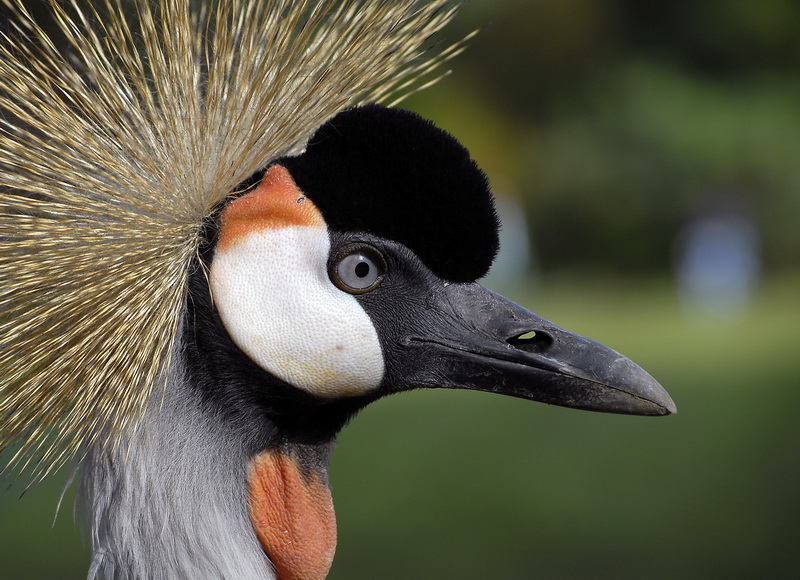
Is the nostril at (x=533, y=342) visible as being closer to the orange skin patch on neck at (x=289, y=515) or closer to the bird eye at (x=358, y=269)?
the bird eye at (x=358, y=269)

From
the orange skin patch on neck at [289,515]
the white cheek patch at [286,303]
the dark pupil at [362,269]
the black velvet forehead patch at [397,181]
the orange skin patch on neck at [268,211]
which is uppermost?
the black velvet forehead patch at [397,181]

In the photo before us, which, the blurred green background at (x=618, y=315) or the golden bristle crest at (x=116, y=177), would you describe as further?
the blurred green background at (x=618, y=315)

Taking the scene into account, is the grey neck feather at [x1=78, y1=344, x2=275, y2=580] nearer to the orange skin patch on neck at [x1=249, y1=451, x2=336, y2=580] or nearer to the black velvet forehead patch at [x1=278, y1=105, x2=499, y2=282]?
the orange skin patch on neck at [x1=249, y1=451, x2=336, y2=580]

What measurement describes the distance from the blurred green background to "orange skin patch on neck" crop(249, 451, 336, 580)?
34 cm

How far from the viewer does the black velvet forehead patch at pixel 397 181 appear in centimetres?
109

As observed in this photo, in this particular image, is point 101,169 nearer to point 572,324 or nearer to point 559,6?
point 572,324

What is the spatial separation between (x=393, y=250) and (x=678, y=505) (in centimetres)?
311

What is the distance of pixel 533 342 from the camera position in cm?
117

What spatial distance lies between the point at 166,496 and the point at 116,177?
1.23ft

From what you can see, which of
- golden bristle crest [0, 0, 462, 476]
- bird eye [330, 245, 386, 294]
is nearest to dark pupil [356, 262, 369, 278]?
bird eye [330, 245, 386, 294]

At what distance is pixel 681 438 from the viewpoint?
4.82 metres

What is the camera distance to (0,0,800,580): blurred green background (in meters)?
3.53

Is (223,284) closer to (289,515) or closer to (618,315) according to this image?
(289,515)

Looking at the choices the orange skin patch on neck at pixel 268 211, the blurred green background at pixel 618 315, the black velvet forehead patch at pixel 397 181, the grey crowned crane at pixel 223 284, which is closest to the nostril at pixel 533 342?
the grey crowned crane at pixel 223 284
